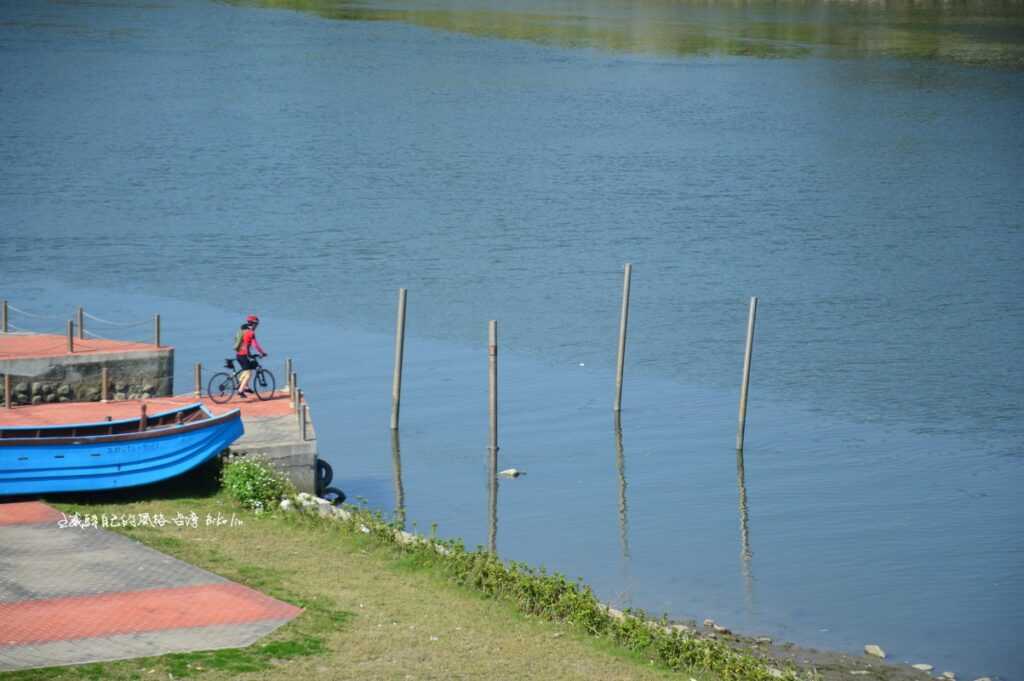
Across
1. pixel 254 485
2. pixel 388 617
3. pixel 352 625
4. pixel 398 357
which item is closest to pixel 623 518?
pixel 398 357

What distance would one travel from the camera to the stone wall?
2741 centimetres

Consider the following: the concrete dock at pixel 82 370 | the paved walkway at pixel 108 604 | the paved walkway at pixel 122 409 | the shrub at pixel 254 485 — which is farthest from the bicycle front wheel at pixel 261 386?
the paved walkway at pixel 108 604

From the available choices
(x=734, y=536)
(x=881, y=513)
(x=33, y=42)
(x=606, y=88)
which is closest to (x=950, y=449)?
(x=881, y=513)

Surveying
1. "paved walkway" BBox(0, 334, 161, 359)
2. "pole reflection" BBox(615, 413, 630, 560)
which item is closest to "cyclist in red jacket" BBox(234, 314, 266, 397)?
"paved walkway" BBox(0, 334, 161, 359)

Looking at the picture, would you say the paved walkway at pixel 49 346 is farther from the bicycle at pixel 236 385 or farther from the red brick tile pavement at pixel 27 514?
the red brick tile pavement at pixel 27 514

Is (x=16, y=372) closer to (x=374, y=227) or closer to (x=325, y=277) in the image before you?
(x=325, y=277)

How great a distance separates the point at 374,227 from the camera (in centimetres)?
5500

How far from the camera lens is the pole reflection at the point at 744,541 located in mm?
24719

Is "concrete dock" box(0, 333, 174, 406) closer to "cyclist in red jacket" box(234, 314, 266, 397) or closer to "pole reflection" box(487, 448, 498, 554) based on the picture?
"cyclist in red jacket" box(234, 314, 266, 397)

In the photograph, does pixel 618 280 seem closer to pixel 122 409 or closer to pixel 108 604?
pixel 122 409

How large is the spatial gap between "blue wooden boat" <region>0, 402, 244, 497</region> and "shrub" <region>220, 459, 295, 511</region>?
0.53m

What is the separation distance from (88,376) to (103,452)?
639 centimetres

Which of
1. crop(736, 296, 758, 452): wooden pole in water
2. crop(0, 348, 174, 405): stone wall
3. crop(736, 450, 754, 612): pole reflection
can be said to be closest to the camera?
crop(736, 450, 754, 612): pole reflection

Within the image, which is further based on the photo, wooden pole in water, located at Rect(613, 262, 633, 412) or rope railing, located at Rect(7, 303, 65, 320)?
rope railing, located at Rect(7, 303, 65, 320)
